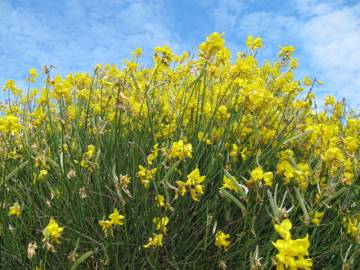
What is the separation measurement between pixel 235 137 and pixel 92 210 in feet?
3.30

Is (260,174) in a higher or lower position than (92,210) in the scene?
higher

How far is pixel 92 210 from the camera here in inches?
90.8

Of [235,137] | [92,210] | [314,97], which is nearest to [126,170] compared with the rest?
[92,210]

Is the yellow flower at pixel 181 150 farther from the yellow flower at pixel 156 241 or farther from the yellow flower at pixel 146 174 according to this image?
the yellow flower at pixel 156 241

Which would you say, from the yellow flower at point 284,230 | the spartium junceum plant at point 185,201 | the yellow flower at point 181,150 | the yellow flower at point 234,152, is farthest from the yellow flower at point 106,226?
the yellow flower at point 284,230

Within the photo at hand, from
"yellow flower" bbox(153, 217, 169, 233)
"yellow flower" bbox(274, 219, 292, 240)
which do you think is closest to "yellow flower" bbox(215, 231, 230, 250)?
"yellow flower" bbox(153, 217, 169, 233)

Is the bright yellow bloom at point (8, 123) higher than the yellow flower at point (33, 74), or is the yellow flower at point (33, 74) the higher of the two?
the yellow flower at point (33, 74)

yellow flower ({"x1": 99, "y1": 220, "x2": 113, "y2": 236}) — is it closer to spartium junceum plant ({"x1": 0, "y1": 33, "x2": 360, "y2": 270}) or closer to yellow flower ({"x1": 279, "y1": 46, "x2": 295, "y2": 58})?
spartium junceum plant ({"x1": 0, "y1": 33, "x2": 360, "y2": 270})

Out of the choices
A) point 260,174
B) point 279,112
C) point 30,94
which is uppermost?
point 30,94

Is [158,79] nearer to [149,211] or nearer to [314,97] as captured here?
[314,97]

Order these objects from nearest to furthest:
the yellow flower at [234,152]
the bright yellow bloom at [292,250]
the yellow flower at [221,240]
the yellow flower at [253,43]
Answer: the bright yellow bloom at [292,250]
the yellow flower at [221,240]
the yellow flower at [234,152]
the yellow flower at [253,43]

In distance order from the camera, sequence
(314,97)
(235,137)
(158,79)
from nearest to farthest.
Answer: (235,137) → (314,97) → (158,79)

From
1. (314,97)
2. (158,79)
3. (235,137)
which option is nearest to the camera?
(235,137)

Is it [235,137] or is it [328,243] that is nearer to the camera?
[328,243]
